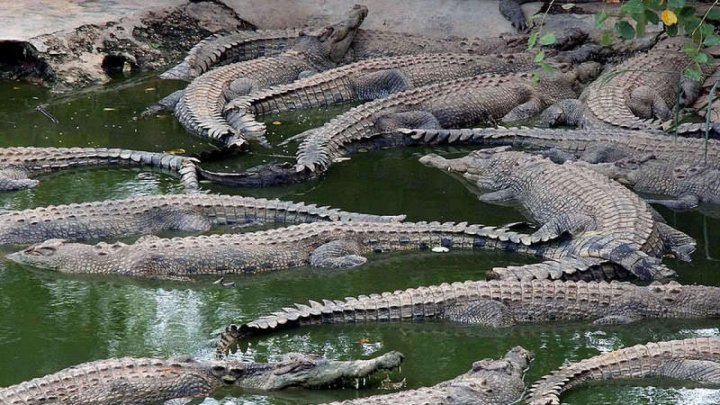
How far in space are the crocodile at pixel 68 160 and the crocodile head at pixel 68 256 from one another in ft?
6.23

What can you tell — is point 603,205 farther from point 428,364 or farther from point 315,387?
point 315,387

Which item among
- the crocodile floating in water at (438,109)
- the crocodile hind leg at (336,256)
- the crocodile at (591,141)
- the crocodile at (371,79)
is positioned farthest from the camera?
the crocodile at (371,79)

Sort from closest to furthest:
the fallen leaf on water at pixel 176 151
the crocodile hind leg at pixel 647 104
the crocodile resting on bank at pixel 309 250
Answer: the crocodile resting on bank at pixel 309 250 → the fallen leaf on water at pixel 176 151 → the crocodile hind leg at pixel 647 104

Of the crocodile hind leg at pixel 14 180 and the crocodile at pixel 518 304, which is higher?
the crocodile at pixel 518 304

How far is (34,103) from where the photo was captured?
1355 cm

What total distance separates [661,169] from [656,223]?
1518 millimetres

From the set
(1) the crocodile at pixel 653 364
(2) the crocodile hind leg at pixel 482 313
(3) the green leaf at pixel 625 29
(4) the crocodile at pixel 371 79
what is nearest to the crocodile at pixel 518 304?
(2) the crocodile hind leg at pixel 482 313

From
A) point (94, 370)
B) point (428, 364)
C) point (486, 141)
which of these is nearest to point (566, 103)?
point (486, 141)

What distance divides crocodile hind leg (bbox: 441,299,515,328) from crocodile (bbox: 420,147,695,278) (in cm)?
115

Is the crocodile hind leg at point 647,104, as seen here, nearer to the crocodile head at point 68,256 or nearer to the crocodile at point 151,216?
the crocodile at point 151,216

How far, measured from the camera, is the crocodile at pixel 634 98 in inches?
498

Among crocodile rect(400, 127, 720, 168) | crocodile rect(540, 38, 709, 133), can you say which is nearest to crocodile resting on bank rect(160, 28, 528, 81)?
crocodile rect(540, 38, 709, 133)

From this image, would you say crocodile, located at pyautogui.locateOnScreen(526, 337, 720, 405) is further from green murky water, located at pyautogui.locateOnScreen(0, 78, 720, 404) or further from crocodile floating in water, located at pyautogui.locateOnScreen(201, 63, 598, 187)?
crocodile floating in water, located at pyautogui.locateOnScreen(201, 63, 598, 187)

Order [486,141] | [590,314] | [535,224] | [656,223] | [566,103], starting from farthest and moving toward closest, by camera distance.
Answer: [566,103], [486,141], [535,224], [656,223], [590,314]
